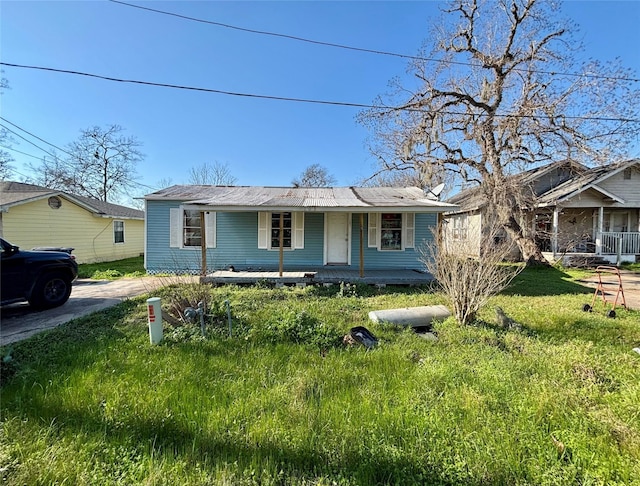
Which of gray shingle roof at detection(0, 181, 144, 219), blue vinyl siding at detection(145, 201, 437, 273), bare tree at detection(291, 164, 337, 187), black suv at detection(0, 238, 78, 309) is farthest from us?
bare tree at detection(291, 164, 337, 187)

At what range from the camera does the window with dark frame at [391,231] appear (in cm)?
1072

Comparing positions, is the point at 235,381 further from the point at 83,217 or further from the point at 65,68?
the point at 83,217

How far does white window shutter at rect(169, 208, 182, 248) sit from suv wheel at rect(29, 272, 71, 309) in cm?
421

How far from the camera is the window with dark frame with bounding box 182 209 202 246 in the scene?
35.5 ft

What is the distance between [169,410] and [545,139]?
16.4m

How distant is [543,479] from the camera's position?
1.91m

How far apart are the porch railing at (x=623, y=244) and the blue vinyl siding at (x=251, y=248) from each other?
1074 centimetres

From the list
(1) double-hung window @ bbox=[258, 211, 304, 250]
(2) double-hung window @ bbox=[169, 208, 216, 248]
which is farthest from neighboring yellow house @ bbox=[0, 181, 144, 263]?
(1) double-hung window @ bbox=[258, 211, 304, 250]

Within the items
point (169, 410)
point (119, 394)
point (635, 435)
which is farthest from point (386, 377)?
point (119, 394)

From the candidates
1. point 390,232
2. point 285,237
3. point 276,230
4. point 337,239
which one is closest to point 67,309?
point 276,230

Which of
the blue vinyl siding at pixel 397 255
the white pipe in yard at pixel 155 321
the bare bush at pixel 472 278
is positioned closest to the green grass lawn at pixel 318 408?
the white pipe in yard at pixel 155 321

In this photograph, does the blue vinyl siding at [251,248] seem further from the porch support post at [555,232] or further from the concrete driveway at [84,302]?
the porch support post at [555,232]

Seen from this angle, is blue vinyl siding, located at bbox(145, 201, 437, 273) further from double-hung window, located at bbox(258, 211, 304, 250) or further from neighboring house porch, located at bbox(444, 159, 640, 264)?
neighboring house porch, located at bbox(444, 159, 640, 264)

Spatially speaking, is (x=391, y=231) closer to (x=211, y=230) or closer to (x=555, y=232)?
(x=211, y=230)
